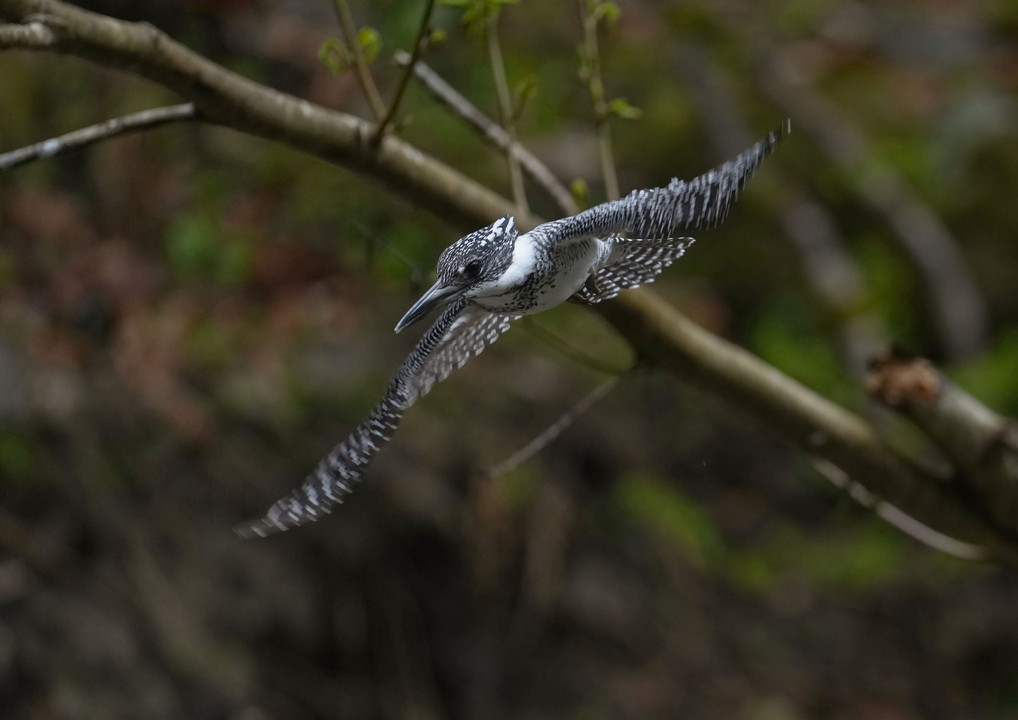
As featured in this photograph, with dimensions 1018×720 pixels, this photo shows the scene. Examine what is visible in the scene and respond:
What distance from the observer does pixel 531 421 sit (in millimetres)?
2814

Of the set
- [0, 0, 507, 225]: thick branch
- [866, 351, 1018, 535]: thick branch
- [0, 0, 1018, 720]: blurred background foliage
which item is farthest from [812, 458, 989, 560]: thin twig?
[0, 0, 507, 225]: thick branch

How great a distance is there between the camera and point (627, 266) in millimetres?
833

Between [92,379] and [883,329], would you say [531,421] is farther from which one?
[883,329]

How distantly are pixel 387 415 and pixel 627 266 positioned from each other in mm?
236

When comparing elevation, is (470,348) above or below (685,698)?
above

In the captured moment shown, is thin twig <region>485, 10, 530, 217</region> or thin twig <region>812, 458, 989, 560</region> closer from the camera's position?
thin twig <region>485, 10, 530, 217</region>

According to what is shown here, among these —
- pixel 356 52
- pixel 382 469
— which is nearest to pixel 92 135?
pixel 356 52

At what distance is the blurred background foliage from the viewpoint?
7.96 ft

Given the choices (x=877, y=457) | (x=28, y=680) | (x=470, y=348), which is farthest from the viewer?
(x=28, y=680)

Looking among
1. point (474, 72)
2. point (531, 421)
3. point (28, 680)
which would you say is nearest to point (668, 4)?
point (474, 72)

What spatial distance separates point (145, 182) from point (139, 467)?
2.41ft

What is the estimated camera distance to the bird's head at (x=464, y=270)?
68cm

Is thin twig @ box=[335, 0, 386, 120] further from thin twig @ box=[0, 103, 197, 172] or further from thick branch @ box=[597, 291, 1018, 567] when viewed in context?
thick branch @ box=[597, 291, 1018, 567]

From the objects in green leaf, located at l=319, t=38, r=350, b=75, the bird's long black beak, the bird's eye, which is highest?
green leaf, located at l=319, t=38, r=350, b=75
